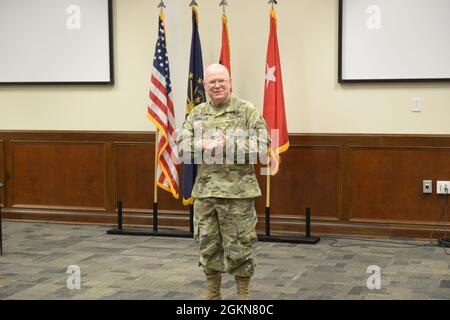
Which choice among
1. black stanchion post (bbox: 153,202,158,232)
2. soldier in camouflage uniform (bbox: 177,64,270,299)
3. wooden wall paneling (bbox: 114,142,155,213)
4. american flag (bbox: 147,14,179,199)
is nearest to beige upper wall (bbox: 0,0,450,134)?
wooden wall paneling (bbox: 114,142,155,213)

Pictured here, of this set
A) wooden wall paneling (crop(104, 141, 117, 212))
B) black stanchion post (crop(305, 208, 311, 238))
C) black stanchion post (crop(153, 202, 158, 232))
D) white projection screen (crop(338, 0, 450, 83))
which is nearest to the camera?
white projection screen (crop(338, 0, 450, 83))

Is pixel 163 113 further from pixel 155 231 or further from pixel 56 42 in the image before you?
pixel 56 42

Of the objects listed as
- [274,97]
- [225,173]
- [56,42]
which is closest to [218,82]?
[225,173]

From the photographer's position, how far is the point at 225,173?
382 cm

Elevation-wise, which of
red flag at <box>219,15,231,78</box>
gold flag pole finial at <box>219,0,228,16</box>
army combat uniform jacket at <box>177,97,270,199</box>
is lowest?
army combat uniform jacket at <box>177,97,270,199</box>

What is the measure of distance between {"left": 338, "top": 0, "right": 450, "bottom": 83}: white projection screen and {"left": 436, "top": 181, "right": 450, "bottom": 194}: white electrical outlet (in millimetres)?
894

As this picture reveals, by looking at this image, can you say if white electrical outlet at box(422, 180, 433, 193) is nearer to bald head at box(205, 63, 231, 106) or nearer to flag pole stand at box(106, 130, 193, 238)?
flag pole stand at box(106, 130, 193, 238)

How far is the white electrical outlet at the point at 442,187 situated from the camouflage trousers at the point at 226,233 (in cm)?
285

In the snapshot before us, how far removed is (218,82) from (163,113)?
108 inches

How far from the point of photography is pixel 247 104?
389 centimetres

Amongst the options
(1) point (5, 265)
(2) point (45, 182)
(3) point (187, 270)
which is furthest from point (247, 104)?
(2) point (45, 182)

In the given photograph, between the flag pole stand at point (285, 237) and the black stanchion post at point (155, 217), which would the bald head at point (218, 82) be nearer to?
the flag pole stand at point (285, 237)

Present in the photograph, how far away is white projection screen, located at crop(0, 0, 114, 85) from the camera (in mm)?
7000

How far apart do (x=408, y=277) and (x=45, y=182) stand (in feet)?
12.9
